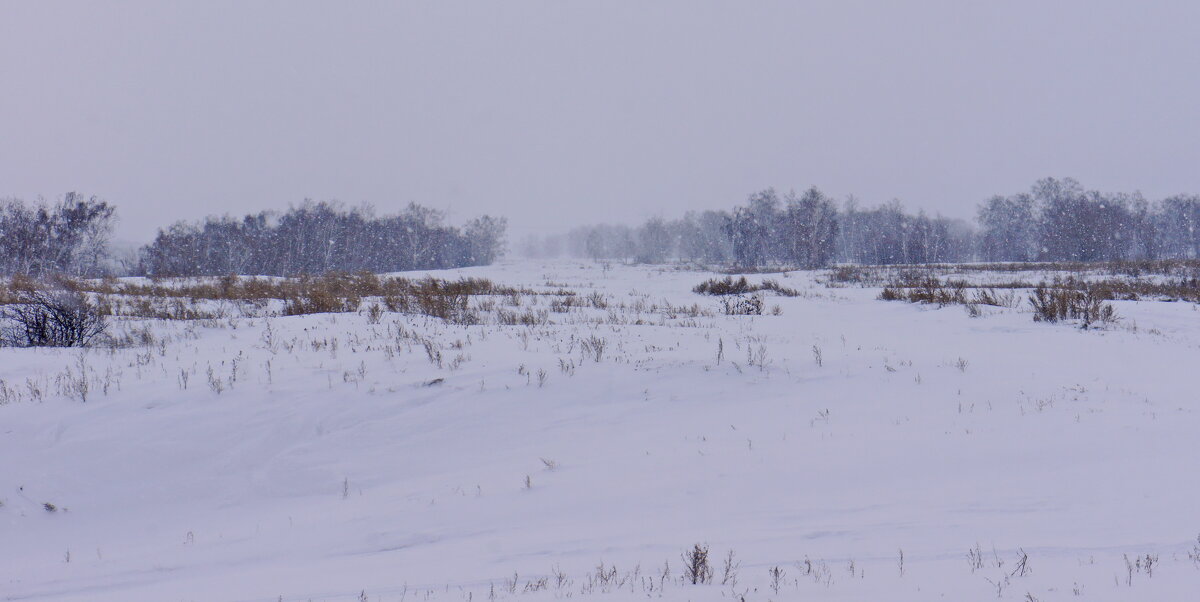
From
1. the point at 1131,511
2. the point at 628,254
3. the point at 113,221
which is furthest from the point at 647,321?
the point at 628,254

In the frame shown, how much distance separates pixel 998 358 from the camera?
8.39 meters

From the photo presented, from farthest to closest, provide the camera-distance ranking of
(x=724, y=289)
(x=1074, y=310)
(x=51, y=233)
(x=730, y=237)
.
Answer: (x=730, y=237) → (x=51, y=233) → (x=724, y=289) → (x=1074, y=310)

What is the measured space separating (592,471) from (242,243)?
66.4 meters

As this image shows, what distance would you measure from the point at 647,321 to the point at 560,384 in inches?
202

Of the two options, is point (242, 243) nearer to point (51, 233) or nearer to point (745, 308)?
point (51, 233)

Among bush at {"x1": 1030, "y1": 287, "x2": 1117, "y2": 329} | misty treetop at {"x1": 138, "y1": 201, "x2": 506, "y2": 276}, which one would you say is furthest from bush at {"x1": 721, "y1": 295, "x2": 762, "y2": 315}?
misty treetop at {"x1": 138, "y1": 201, "x2": 506, "y2": 276}

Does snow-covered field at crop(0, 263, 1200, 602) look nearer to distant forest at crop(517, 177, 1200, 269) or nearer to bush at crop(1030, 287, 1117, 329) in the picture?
bush at crop(1030, 287, 1117, 329)

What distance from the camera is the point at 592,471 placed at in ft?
16.3

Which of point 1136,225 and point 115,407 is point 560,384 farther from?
point 1136,225

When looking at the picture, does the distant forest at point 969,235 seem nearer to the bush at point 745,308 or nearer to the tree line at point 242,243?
the tree line at point 242,243

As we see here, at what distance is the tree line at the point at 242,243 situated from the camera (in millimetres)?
39781

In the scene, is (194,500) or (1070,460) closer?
(1070,460)

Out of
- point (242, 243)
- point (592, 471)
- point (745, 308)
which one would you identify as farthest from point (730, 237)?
point (592, 471)

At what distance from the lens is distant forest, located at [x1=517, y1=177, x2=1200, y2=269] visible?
61.2 m
